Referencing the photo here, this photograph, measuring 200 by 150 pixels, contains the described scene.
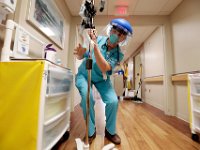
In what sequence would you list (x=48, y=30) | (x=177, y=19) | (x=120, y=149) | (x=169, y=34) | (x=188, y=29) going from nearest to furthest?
1. (x=120, y=149)
2. (x=48, y=30)
3. (x=188, y=29)
4. (x=177, y=19)
5. (x=169, y=34)

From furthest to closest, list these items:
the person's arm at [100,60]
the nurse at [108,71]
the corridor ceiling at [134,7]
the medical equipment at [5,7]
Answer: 1. the corridor ceiling at [134,7]
2. the nurse at [108,71]
3. the person's arm at [100,60]
4. the medical equipment at [5,7]

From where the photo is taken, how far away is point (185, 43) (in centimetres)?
185

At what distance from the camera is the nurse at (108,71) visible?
3.42ft

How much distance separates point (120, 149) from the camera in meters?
0.94

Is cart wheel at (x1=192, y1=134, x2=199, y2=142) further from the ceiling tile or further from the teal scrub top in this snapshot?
the ceiling tile

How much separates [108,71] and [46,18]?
0.92 meters

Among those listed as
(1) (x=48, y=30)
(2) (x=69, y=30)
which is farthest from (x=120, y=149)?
(2) (x=69, y=30)

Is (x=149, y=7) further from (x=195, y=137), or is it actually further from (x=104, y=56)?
(x=195, y=137)

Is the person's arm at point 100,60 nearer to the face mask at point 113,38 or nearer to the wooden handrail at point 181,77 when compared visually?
the face mask at point 113,38

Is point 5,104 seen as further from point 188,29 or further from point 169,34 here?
point 169,34

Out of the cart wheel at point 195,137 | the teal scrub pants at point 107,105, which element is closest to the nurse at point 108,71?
the teal scrub pants at point 107,105

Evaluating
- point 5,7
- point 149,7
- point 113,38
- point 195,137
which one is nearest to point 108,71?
point 113,38

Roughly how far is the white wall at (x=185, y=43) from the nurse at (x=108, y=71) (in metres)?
1.14

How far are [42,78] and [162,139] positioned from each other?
1.12 metres
